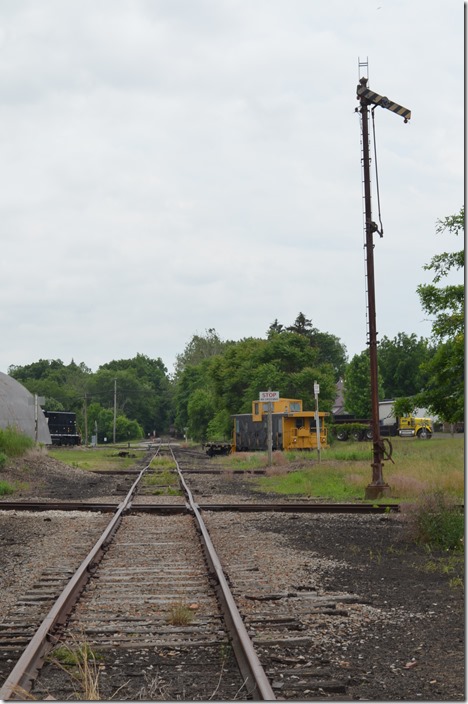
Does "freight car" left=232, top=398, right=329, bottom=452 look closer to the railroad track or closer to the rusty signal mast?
the rusty signal mast

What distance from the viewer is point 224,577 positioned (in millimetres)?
8633

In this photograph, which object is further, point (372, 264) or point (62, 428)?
point (62, 428)

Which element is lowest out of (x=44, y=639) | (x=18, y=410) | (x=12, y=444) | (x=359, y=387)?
(x=44, y=639)

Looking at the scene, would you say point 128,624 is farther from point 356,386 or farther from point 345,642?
point 356,386

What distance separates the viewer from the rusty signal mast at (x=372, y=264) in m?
19.2

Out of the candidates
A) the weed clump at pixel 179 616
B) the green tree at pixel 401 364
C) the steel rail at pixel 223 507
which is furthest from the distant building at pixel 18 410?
the green tree at pixel 401 364

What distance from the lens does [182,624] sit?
22.2 ft

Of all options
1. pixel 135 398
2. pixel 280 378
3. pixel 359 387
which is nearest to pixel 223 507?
pixel 280 378

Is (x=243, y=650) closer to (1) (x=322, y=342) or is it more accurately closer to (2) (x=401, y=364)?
(2) (x=401, y=364)

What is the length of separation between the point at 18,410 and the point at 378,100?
38.9m

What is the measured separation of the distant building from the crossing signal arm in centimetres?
3344

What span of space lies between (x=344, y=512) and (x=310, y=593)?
30.1ft

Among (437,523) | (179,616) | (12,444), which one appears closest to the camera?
(179,616)

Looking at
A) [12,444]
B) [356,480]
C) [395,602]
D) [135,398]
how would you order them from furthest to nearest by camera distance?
[135,398], [12,444], [356,480], [395,602]
